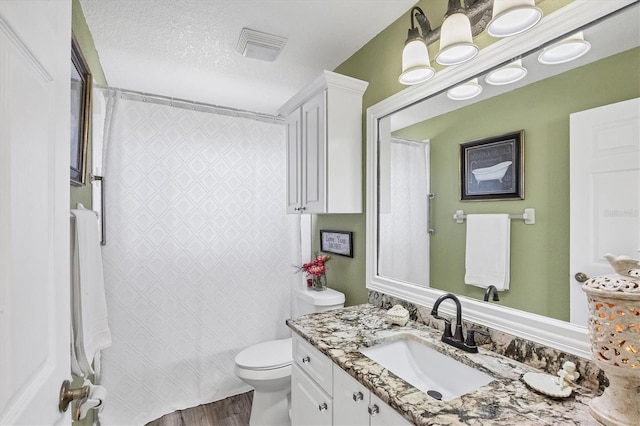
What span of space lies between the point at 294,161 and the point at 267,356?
4.44 ft

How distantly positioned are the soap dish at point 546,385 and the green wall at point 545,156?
0.20 meters

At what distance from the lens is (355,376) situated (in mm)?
1096

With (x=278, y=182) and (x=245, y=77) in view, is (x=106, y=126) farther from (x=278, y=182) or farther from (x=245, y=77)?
(x=278, y=182)

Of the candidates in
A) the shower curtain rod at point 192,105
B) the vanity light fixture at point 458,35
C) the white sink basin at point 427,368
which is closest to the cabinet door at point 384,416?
the white sink basin at point 427,368

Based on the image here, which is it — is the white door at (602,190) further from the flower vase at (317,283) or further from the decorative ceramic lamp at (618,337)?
the flower vase at (317,283)

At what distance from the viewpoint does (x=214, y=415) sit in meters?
2.23

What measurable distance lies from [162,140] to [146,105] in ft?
0.83

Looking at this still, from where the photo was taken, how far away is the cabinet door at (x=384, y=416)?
94cm

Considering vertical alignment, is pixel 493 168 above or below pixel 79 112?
below

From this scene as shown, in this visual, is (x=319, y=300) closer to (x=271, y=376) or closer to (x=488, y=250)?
(x=271, y=376)

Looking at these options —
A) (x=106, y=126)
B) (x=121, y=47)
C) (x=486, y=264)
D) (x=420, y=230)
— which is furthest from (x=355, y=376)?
(x=121, y=47)

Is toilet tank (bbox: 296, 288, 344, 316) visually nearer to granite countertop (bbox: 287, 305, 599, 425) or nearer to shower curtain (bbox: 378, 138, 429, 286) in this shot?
shower curtain (bbox: 378, 138, 429, 286)

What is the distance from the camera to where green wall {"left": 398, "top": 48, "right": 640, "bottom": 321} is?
0.97m

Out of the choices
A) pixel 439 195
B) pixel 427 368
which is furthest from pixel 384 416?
pixel 439 195
